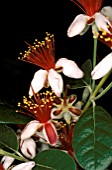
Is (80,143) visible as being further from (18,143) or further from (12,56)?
(12,56)

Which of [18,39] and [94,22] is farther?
[18,39]

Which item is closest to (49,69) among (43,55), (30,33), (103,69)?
(43,55)

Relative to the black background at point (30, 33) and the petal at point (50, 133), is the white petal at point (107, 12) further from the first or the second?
the black background at point (30, 33)

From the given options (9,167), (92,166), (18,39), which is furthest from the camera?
(18,39)

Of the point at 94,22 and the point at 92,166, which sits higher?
the point at 94,22

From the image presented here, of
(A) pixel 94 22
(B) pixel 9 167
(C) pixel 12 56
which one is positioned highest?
(A) pixel 94 22

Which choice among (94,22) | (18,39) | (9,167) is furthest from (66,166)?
(18,39)

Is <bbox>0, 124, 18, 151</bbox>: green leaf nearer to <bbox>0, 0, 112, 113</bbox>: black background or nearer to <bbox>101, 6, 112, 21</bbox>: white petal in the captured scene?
<bbox>101, 6, 112, 21</bbox>: white petal
